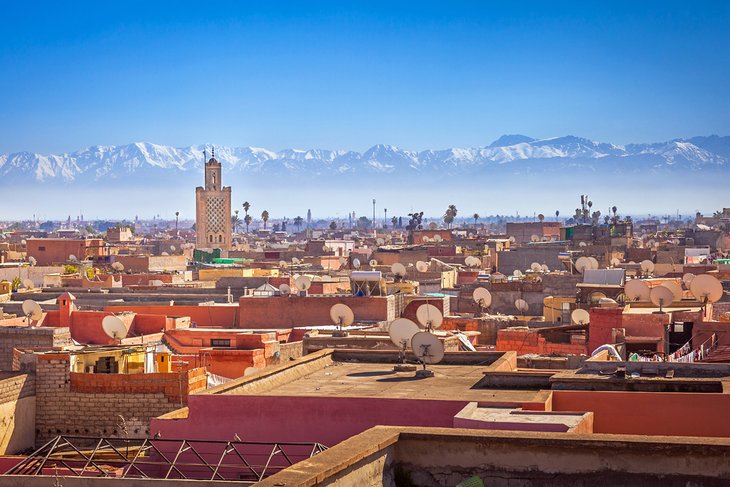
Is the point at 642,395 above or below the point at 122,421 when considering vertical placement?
above

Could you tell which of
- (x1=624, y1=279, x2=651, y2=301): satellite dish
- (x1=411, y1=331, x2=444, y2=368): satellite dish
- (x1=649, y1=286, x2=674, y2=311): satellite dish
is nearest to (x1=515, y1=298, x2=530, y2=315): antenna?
(x1=624, y1=279, x2=651, y2=301): satellite dish

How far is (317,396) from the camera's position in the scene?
11.3m

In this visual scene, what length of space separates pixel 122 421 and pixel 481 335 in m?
12.0

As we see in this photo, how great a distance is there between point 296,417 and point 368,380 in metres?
2.32

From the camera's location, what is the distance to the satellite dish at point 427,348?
1367 cm

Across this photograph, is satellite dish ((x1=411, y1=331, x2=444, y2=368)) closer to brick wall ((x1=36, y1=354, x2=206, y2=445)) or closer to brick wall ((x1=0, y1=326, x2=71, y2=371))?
brick wall ((x1=36, y1=354, x2=206, y2=445))

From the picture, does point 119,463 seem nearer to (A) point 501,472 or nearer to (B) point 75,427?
(B) point 75,427

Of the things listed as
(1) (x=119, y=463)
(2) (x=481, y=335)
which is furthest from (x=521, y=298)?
(1) (x=119, y=463)

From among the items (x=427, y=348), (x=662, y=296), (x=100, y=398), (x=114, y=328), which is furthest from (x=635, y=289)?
(x=100, y=398)

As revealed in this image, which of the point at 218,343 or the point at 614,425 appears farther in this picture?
the point at 218,343

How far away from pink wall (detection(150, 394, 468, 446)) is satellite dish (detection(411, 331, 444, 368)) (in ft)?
8.82

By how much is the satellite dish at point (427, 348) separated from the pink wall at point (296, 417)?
2687mm

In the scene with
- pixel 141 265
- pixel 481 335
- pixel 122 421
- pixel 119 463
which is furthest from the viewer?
pixel 141 265

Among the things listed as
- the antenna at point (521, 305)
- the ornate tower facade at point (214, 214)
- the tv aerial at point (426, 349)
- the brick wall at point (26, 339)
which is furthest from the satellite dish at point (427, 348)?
the ornate tower facade at point (214, 214)
